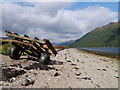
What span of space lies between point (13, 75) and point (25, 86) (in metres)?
2.17

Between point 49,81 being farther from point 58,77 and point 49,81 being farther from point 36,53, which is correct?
point 36,53

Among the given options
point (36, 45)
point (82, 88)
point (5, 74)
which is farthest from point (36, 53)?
point (82, 88)

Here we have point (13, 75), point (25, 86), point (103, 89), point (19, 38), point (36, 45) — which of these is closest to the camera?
point (25, 86)

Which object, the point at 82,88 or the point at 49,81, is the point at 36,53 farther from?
the point at 82,88

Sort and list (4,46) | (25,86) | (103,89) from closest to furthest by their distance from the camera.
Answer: (25,86) < (103,89) < (4,46)

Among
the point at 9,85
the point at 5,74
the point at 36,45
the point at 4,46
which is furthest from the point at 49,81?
the point at 4,46

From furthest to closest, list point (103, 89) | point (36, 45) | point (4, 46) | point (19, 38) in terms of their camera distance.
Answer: point (4, 46)
point (19, 38)
point (36, 45)
point (103, 89)

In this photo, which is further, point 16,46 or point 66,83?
point 16,46

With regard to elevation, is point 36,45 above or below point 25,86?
above

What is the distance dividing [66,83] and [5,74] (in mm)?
4465

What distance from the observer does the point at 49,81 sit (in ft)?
28.9

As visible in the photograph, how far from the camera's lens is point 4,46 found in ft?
87.8

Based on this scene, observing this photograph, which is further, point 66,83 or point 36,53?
point 36,53

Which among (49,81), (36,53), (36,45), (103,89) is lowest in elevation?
(103,89)
